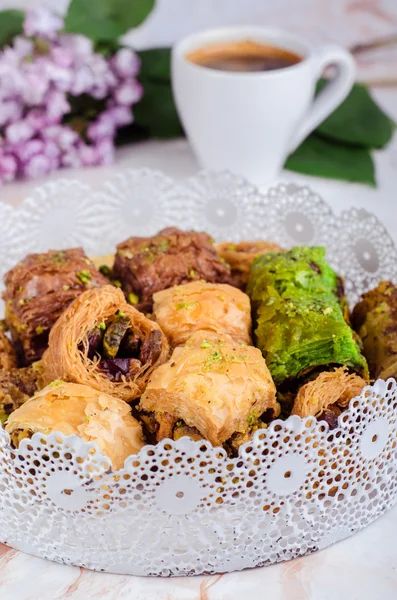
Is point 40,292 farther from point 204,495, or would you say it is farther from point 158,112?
point 158,112

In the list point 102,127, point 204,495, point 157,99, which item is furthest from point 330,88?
point 204,495

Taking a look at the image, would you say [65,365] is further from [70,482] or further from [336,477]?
[336,477]

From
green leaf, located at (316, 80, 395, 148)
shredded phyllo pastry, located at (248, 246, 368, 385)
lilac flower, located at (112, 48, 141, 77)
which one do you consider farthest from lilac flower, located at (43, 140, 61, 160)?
shredded phyllo pastry, located at (248, 246, 368, 385)

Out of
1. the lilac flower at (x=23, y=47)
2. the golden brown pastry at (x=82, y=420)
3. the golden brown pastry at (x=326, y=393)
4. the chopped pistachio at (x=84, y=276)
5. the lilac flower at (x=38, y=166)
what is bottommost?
the lilac flower at (x=38, y=166)

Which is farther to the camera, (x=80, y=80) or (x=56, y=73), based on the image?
(x=80, y=80)

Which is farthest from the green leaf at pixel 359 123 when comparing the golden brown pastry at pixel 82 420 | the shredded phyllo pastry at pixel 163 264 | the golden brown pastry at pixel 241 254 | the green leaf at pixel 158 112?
the golden brown pastry at pixel 82 420

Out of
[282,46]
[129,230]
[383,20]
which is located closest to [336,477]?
[129,230]

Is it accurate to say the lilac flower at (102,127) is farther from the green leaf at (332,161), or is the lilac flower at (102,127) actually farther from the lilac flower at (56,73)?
the green leaf at (332,161)
